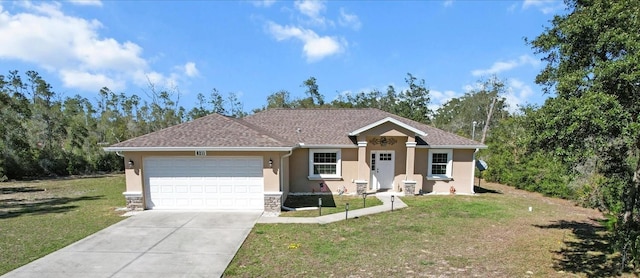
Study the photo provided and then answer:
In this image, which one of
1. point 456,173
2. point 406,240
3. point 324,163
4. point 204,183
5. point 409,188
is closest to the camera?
point 406,240

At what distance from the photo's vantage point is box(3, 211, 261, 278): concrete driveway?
671 cm

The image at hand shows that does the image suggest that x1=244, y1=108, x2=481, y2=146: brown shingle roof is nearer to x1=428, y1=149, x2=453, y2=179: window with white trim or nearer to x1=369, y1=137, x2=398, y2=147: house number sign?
x1=428, y1=149, x2=453, y2=179: window with white trim

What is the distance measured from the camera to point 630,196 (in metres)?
7.15

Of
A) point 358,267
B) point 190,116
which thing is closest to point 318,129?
point 358,267

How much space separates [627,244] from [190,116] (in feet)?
162

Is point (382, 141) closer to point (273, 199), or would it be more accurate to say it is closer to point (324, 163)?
point (324, 163)

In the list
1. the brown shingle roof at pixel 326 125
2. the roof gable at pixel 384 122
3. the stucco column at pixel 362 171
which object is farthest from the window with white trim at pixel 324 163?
the roof gable at pixel 384 122

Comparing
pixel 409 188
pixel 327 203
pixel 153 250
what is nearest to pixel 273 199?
pixel 327 203

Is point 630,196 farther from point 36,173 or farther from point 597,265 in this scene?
point 36,173

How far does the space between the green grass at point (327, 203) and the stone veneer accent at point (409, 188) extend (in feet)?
6.11

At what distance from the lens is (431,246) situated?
8.32 m

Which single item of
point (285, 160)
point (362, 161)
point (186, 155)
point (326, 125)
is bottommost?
point (362, 161)

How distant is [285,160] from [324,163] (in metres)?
2.45

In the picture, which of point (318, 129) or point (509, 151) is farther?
point (509, 151)
